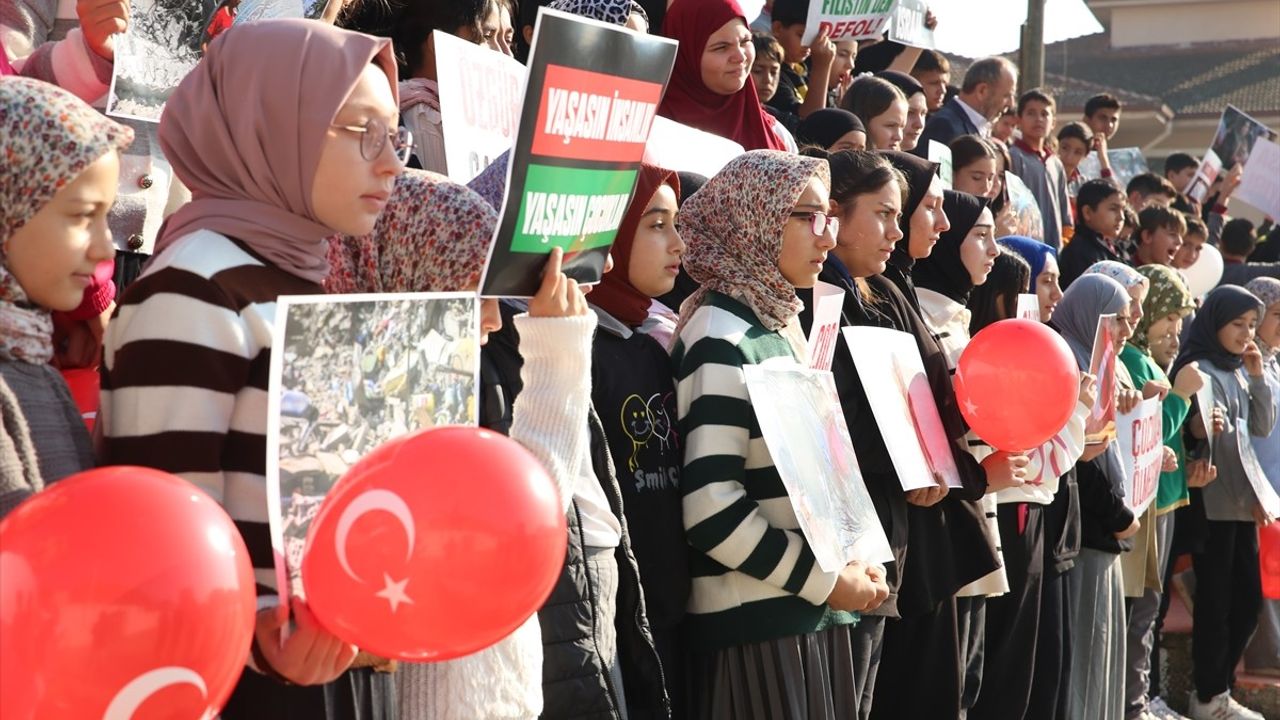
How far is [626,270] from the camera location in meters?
4.16

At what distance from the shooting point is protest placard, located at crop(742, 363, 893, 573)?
3.97 m

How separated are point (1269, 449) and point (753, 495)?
20.0 feet

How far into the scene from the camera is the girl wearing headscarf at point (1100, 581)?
662cm

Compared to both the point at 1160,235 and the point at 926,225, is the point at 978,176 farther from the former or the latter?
the point at 1160,235

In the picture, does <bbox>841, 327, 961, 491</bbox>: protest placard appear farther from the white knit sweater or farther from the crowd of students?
the white knit sweater

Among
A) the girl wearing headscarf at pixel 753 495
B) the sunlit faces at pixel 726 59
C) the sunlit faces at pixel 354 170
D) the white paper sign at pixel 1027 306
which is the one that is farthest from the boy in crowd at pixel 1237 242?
the sunlit faces at pixel 354 170

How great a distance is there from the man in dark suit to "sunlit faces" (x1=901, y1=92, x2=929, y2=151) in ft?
3.85

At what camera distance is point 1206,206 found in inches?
616

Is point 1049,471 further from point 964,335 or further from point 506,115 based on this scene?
point 506,115

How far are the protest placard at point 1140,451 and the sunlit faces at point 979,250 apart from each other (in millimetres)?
1466

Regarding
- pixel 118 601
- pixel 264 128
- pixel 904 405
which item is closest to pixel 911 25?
pixel 904 405

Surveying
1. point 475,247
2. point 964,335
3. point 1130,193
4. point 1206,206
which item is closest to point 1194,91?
point 1206,206

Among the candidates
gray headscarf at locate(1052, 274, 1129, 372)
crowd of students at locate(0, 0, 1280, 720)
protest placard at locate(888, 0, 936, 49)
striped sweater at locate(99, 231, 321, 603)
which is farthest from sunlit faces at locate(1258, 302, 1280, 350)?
striped sweater at locate(99, 231, 321, 603)

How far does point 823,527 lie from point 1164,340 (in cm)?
468
